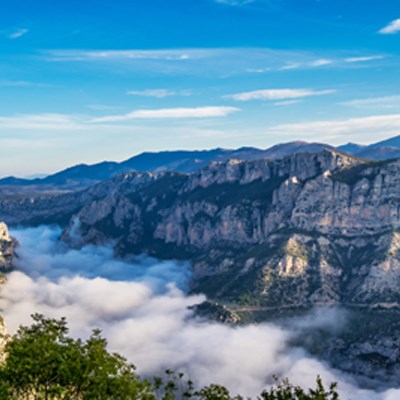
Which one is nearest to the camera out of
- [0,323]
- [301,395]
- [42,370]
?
[42,370]

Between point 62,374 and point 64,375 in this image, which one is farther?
point 62,374

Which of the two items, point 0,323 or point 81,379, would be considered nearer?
point 81,379

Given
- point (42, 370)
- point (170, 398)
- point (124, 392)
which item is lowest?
point (170, 398)

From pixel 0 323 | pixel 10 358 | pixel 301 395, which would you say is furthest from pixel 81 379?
pixel 0 323

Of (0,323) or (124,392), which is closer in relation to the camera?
(124,392)

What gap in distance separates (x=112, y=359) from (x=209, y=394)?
80.4 feet

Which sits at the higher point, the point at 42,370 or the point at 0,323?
the point at 42,370

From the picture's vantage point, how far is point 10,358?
92000 mm

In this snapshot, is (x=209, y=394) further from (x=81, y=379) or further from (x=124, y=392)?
(x=81, y=379)

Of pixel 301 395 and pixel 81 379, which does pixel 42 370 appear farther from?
pixel 301 395

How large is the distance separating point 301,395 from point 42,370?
1935 inches

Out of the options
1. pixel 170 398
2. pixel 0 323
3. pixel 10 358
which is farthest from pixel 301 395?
pixel 0 323

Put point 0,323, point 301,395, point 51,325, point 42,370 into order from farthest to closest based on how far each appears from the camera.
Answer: point 0,323 → point 51,325 → point 301,395 → point 42,370

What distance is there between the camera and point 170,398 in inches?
4387
